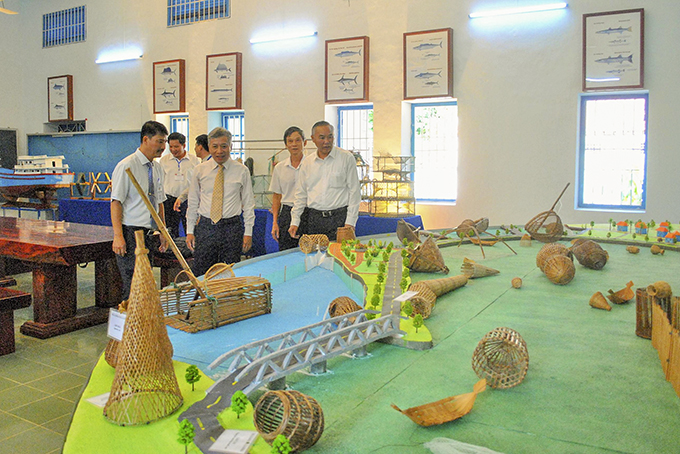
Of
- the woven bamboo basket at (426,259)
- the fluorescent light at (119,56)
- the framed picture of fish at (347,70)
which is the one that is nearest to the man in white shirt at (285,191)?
the woven bamboo basket at (426,259)

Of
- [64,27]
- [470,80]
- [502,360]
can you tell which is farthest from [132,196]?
[64,27]

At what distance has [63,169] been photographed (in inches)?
483

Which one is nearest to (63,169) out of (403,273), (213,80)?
(213,80)

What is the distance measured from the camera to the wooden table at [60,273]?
4.46 metres

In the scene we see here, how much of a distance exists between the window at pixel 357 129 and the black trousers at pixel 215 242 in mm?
5695

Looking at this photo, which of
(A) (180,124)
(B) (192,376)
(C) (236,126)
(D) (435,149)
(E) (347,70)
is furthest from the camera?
(A) (180,124)

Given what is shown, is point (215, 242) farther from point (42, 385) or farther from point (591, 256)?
point (591, 256)

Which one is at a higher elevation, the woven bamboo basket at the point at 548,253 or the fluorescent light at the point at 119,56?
the fluorescent light at the point at 119,56

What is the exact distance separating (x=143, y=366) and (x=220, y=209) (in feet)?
9.25

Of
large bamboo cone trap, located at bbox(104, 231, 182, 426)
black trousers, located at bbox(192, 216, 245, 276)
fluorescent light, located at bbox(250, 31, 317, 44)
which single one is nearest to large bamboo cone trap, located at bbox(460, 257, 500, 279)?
black trousers, located at bbox(192, 216, 245, 276)

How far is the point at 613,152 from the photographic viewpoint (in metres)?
8.16

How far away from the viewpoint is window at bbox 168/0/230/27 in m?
11.1

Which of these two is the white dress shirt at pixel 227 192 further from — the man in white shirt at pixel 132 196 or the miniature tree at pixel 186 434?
the miniature tree at pixel 186 434

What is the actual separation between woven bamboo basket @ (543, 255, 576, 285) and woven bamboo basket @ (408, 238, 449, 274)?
23.3 inches
